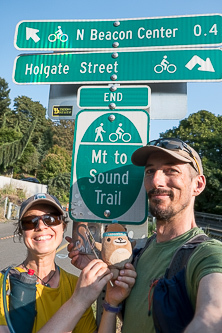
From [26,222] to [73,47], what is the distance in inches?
64.4

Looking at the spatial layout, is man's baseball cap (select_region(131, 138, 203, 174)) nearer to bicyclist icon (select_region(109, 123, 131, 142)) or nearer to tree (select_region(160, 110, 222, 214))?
bicyclist icon (select_region(109, 123, 131, 142))

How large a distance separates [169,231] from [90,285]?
50 centimetres

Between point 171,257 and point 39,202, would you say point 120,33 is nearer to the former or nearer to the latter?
point 39,202

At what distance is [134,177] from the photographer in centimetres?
209

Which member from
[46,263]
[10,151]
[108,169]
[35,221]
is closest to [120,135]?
[108,169]

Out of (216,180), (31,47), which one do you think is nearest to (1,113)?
(216,180)

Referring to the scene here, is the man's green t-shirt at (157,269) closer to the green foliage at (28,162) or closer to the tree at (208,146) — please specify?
the tree at (208,146)

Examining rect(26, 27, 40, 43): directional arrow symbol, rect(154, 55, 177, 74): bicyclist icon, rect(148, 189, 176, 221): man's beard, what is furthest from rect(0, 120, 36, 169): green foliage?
rect(148, 189, 176, 221): man's beard

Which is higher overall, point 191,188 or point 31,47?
point 31,47

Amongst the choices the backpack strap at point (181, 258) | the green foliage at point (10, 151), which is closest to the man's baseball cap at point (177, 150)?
the backpack strap at point (181, 258)

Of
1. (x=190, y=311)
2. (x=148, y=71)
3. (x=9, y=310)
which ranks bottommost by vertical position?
(x=9, y=310)

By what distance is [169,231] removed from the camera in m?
1.48

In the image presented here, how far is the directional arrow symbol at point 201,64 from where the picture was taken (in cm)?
223

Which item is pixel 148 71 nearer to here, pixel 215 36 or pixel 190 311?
pixel 215 36
